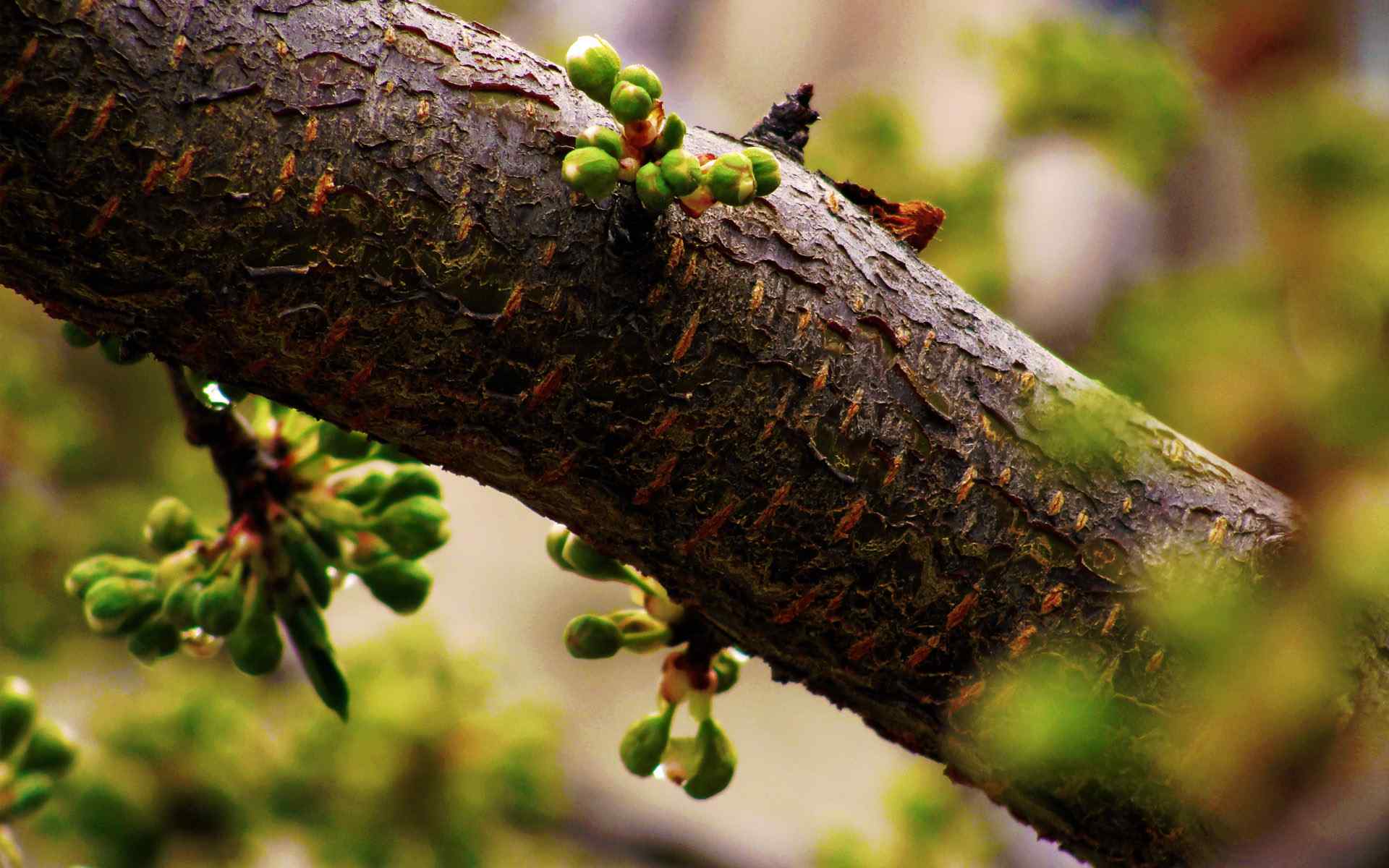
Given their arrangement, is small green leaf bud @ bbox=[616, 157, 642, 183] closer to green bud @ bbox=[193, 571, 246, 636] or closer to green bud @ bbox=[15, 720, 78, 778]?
green bud @ bbox=[193, 571, 246, 636]

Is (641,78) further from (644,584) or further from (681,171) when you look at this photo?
(644,584)

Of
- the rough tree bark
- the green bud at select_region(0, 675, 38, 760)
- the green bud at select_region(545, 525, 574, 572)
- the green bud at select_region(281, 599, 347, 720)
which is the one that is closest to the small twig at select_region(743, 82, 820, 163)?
the rough tree bark

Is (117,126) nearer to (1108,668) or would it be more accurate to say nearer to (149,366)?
(1108,668)

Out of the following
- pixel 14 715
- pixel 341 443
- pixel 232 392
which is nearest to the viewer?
pixel 232 392

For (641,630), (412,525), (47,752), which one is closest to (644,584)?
(641,630)

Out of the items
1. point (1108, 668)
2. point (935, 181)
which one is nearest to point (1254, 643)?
point (1108, 668)

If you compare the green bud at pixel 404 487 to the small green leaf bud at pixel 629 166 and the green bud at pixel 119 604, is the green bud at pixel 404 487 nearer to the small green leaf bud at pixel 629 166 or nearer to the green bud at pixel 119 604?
the green bud at pixel 119 604
